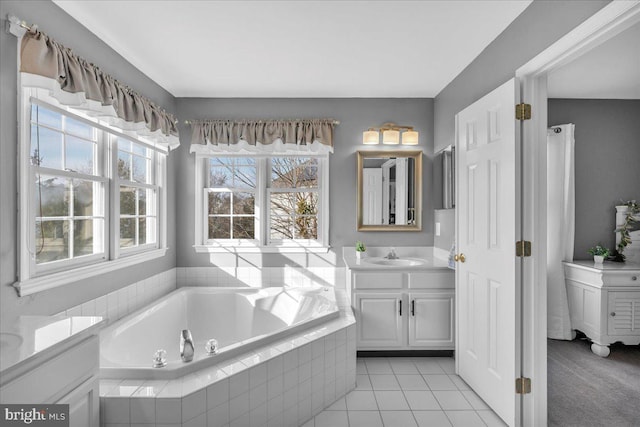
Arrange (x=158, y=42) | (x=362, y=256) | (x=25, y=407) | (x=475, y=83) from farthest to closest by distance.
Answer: (x=362, y=256) → (x=475, y=83) → (x=158, y=42) → (x=25, y=407)

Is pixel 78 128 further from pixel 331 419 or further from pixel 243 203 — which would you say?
pixel 331 419

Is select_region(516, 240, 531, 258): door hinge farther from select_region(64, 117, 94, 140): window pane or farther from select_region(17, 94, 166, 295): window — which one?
select_region(64, 117, 94, 140): window pane

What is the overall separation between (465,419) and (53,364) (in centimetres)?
220

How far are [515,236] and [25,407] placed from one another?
7.53 feet

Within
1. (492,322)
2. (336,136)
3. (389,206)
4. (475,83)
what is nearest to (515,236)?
(492,322)

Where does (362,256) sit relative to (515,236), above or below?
below

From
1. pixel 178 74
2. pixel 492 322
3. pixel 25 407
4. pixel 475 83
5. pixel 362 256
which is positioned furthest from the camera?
pixel 362 256

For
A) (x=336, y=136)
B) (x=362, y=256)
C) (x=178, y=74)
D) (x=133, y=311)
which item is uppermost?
(x=178, y=74)

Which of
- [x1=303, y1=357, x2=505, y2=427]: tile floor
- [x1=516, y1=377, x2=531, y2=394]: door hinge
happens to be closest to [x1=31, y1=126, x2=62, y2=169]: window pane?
[x1=303, y1=357, x2=505, y2=427]: tile floor

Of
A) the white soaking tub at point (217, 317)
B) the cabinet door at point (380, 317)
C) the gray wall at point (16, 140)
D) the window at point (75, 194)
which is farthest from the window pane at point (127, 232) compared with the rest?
the cabinet door at point (380, 317)

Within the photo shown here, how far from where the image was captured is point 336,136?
12.4 ft

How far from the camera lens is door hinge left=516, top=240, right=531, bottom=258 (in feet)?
6.82

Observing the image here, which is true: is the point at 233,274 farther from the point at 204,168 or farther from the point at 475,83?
the point at 475,83

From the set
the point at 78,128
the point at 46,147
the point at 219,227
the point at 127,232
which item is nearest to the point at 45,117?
the point at 46,147
